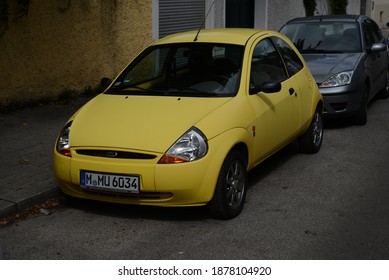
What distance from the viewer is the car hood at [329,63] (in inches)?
365

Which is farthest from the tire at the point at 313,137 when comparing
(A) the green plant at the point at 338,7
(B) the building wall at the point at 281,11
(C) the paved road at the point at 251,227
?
(A) the green plant at the point at 338,7

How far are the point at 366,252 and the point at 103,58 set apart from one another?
24.4 feet

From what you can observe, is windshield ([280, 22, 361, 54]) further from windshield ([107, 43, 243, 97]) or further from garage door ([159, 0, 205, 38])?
windshield ([107, 43, 243, 97])

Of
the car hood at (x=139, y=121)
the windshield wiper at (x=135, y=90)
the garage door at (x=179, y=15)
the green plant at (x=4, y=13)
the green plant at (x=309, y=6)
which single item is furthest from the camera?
the green plant at (x=309, y=6)

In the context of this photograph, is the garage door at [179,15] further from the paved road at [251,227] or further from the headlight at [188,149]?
the headlight at [188,149]

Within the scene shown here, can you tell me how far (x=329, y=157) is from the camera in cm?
776

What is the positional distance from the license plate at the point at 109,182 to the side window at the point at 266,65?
5.77 feet

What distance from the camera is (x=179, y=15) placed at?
1366 cm

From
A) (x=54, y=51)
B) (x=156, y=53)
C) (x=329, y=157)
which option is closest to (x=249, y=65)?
(x=156, y=53)

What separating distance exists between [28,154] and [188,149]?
9.28 ft

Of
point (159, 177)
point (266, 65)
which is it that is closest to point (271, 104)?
point (266, 65)

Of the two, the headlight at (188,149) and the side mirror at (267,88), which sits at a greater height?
the side mirror at (267,88)

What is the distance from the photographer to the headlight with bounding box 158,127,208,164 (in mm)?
5207
